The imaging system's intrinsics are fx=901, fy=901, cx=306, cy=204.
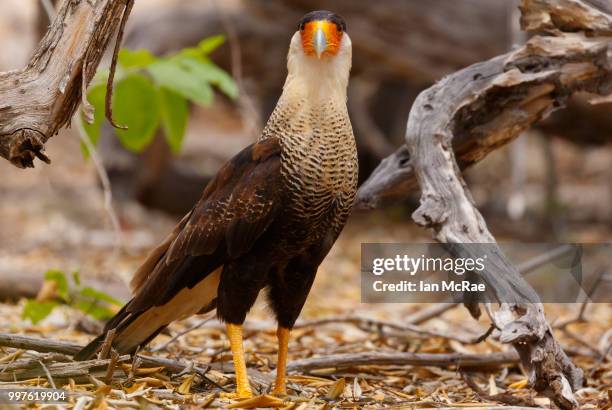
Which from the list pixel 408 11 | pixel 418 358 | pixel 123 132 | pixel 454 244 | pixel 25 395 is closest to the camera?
pixel 25 395

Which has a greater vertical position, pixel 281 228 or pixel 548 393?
pixel 281 228

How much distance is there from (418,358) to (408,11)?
12.6 ft

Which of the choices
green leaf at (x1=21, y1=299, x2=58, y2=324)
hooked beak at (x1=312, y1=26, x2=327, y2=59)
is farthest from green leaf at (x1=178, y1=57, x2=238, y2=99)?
green leaf at (x1=21, y1=299, x2=58, y2=324)

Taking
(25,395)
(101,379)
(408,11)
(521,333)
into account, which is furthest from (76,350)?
(408,11)

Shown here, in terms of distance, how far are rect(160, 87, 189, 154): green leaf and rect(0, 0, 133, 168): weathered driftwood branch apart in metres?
1.59

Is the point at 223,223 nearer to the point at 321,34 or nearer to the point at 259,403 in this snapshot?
the point at 259,403

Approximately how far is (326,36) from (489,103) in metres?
0.99

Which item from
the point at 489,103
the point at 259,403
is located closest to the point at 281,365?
the point at 259,403

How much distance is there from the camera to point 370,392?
366cm

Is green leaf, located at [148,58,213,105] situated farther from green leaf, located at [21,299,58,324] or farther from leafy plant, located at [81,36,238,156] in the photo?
green leaf, located at [21,299,58,324]

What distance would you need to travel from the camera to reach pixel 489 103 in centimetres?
394

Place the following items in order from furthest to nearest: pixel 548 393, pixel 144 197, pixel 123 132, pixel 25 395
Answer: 1. pixel 144 197
2. pixel 123 132
3. pixel 548 393
4. pixel 25 395

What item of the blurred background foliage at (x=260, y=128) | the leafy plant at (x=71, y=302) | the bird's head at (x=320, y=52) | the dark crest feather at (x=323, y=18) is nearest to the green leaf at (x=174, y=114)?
the blurred background foliage at (x=260, y=128)

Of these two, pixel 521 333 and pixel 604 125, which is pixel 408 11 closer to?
pixel 604 125
